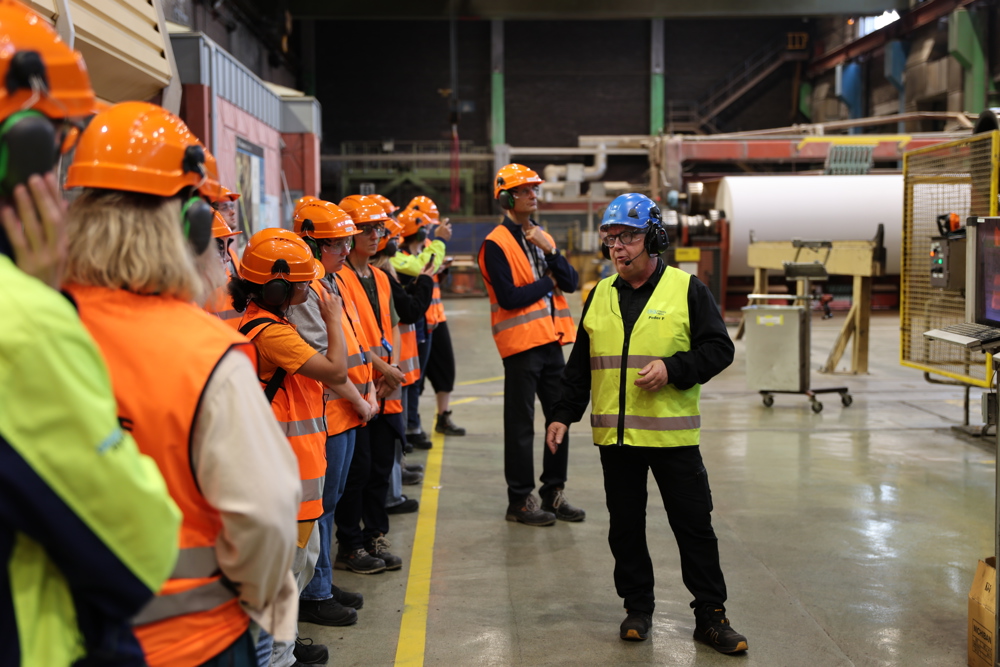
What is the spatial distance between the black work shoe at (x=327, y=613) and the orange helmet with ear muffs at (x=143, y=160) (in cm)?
266

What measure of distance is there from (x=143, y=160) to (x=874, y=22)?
30641mm

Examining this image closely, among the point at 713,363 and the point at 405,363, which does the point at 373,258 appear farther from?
the point at 713,363

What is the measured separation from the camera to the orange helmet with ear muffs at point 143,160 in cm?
156

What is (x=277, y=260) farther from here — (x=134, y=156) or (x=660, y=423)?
(x=660, y=423)

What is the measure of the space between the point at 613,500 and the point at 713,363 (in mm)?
782

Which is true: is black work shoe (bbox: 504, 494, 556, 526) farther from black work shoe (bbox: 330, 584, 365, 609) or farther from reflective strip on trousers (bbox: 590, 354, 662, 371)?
reflective strip on trousers (bbox: 590, 354, 662, 371)

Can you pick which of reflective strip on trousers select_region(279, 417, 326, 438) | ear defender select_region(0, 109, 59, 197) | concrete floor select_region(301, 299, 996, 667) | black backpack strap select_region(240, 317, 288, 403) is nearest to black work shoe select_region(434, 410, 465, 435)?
concrete floor select_region(301, 299, 996, 667)

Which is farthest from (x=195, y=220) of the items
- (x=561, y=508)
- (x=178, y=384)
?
(x=561, y=508)

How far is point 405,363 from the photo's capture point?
586 centimetres

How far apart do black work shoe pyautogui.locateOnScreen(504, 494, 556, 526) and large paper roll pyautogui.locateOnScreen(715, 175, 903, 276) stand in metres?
12.6

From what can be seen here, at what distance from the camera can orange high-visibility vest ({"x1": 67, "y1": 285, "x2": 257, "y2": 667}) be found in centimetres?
150

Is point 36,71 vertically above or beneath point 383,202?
beneath

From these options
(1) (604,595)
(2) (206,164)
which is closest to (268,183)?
(1) (604,595)

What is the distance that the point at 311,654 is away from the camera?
357cm
